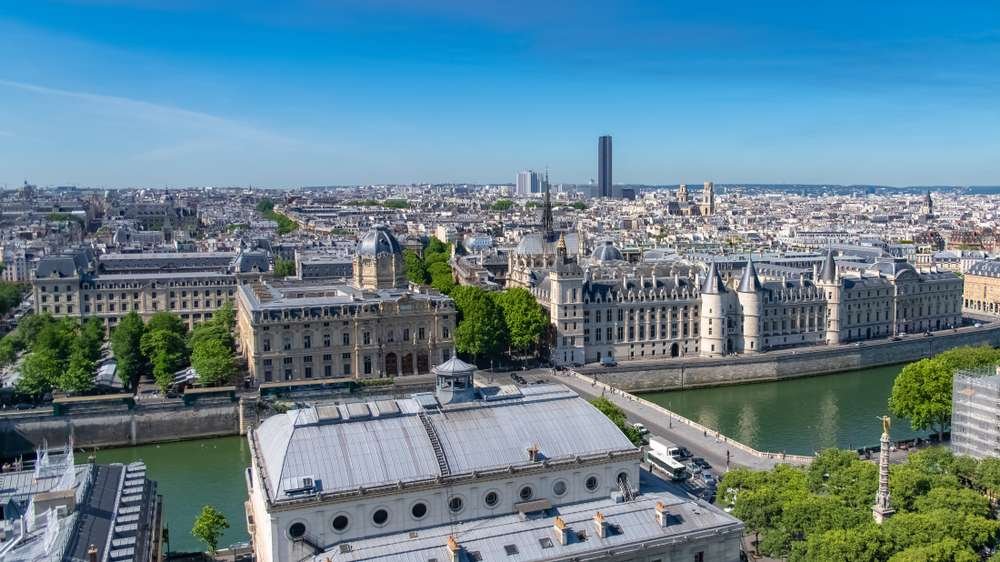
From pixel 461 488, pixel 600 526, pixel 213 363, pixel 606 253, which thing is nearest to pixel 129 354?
pixel 213 363

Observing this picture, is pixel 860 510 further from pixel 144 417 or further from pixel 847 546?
pixel 144 417

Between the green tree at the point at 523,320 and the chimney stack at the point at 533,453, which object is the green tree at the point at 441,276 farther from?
the chimney stack at the point at 533,453

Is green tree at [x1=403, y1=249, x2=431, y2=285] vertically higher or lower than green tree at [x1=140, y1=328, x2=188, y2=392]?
higher

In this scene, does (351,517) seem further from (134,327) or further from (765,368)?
(765,368)

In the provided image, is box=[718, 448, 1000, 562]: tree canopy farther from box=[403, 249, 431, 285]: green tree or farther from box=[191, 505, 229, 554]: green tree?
box=[403, 249, 431, 285]: green tree

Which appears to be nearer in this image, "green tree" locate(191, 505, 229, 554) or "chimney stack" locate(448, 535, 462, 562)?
"chimney stack" locate(448, 535, 462, 562)

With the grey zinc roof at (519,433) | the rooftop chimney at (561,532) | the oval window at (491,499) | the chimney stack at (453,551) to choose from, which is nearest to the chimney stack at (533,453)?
the grey zinc roof at (519,433)

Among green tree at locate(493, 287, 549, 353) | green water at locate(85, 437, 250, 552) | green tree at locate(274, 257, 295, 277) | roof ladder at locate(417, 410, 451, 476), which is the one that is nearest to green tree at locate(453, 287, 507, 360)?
green tree at locate(493, 287, 549, 353)

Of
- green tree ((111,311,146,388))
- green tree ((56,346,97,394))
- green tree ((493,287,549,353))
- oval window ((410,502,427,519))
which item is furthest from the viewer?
green tree ((493,287,549,353))
